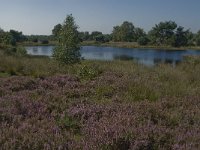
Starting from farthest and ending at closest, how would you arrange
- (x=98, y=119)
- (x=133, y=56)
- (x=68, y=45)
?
(x=133, y=56) < (x=68, y=45) < (x=98, y=119)

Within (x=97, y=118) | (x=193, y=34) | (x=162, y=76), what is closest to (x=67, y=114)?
(x=97, y=118)

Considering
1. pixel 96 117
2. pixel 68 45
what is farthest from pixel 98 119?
pixel 68 45

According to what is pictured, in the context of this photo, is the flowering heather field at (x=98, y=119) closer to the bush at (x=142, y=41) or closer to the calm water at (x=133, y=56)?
the calm water at (x=133, y=56)

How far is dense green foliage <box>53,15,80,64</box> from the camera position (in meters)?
20.3

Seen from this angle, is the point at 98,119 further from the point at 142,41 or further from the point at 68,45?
the point at 142,41

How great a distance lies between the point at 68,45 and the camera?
20.9 meters

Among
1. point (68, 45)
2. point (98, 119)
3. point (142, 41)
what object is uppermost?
point (68, 45)

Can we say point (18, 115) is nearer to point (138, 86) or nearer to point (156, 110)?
point (156, 110)

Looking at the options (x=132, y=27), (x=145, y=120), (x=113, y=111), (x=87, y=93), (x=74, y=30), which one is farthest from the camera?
(x=132, y=27)

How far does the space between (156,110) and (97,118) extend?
4.68 feet

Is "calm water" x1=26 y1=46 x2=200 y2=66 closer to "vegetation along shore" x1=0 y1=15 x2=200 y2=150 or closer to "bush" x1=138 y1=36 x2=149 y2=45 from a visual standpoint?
"vegetation along shore" x1=0 y1=15 x2=200 y2=150

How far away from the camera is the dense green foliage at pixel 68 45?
66.5ft

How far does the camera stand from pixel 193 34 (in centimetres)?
16550

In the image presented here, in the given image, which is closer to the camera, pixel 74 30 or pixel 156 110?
pixel 156 110
